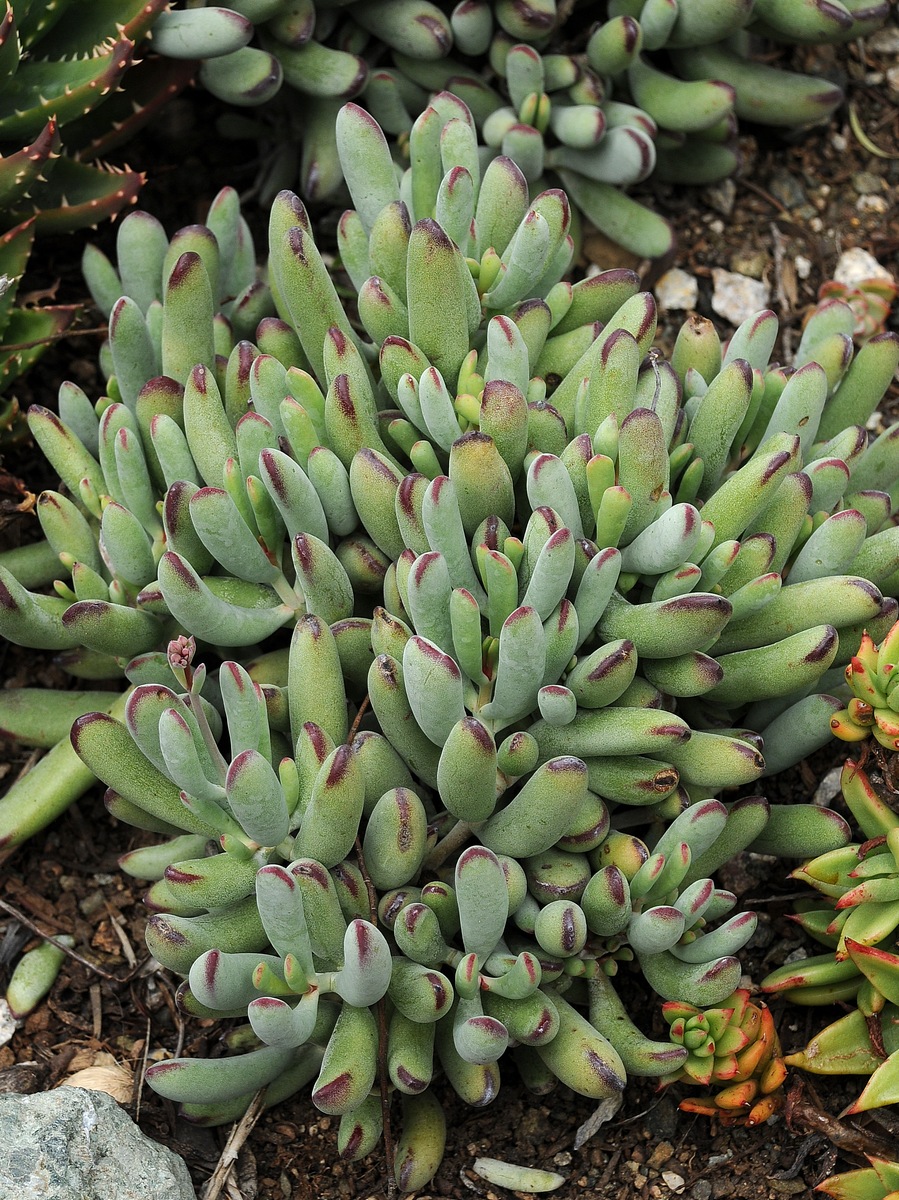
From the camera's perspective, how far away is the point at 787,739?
1822 millimetres

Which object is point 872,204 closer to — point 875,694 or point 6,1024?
point 875,694

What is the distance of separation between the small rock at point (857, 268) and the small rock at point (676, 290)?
0.33 m

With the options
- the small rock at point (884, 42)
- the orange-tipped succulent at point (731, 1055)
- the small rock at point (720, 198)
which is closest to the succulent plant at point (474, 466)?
the orange-tipped succulent at point (731, 1055)

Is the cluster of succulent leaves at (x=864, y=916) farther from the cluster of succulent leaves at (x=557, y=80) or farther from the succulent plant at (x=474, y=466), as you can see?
the cluster of succulent leaves at (x=557, y=80)

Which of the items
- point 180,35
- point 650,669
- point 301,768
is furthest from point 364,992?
→ point 180,35

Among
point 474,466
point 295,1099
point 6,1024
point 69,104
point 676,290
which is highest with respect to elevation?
point 69,104

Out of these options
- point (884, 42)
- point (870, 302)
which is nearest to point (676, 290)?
point (870, 302)

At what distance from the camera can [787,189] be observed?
2.82m

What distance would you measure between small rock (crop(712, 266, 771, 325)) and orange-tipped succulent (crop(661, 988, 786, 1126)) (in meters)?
1.50

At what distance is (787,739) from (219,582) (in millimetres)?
858

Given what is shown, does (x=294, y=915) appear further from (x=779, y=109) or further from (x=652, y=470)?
(x=779, y=109)

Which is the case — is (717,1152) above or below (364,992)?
below

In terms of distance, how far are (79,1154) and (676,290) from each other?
1981mm

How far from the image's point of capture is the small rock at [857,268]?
2703 millimetres
